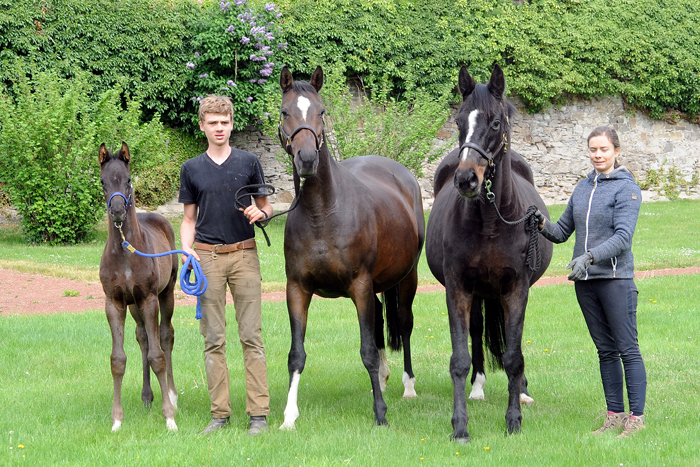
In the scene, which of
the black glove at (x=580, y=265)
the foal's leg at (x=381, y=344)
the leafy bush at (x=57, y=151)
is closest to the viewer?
the black glove at (x=580, y=265)

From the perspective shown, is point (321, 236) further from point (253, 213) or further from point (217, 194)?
point (217, 194)

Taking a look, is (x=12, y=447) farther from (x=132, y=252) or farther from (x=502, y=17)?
(x=502, y=17)

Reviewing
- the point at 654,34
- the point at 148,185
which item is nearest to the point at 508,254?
the point at 148,185

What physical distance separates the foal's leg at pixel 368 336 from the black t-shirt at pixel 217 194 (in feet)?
3.01

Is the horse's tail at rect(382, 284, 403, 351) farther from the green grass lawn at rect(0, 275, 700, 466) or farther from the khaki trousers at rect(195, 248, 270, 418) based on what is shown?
the khaki trousers at rect(195, 248, 270, 418)

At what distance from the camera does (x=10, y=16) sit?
52.6ft

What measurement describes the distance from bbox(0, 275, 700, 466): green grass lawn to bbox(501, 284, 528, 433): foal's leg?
15cm

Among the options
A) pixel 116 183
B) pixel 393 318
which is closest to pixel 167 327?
pixel 116 183

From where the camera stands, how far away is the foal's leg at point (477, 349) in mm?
5723

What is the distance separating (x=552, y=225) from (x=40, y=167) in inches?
485

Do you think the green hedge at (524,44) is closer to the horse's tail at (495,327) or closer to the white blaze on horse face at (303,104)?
the horse's tail at (495,327)

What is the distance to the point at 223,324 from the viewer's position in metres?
4.79

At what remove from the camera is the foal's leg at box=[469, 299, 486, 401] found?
5.72m

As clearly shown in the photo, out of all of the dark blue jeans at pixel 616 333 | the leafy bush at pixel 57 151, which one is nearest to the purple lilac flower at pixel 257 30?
the leafy bush at pixel 57 151
